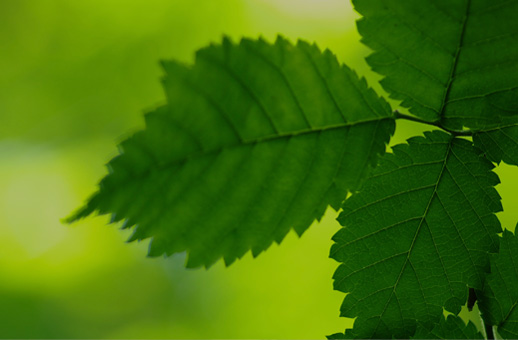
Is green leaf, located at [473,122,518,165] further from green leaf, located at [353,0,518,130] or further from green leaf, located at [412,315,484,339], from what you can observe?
green leaf, located at [412,315,484,339]

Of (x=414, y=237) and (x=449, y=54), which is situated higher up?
(x=449, y=54)

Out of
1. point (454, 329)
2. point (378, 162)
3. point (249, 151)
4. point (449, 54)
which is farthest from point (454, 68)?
point (454, 329)

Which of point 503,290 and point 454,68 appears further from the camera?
point 503,290

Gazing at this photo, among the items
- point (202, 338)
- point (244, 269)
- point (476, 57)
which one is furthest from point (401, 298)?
point (202, 338)

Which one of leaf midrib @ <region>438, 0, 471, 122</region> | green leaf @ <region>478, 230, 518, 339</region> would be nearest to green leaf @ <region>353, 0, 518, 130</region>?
leaf midrib @ <region>438, 0, 471, 122</region>

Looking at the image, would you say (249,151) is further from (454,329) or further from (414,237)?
(454,329)

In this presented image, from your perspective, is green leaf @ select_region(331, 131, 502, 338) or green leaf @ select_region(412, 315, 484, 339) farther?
green leaf @ select_region(412, 315, 484, 339)
